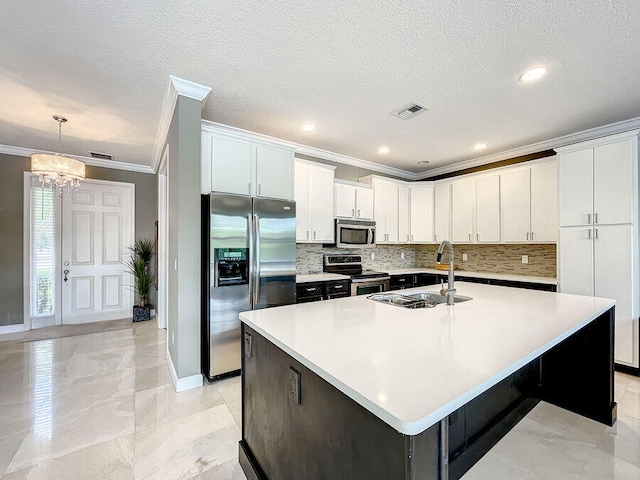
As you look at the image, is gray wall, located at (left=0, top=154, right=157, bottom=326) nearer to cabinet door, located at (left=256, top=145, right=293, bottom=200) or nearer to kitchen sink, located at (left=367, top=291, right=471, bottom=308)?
cabinet door, located at (left=256, top=145, right=293, bottom=200)

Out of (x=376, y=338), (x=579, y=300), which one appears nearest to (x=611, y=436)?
(x=579, y=300)

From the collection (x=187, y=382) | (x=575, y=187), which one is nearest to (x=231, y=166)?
(x=187, y=382)

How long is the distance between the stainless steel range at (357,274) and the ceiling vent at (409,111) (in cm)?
199

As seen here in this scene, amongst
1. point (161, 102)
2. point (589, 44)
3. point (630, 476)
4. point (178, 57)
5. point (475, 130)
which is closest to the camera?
point (630, 476)

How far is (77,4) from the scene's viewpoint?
1660 millimetres

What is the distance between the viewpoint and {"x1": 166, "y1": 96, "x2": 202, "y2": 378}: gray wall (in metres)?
2.52

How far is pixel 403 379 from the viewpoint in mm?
872

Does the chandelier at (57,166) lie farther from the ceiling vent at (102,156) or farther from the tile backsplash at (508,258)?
the tile backsplash at (508,258)

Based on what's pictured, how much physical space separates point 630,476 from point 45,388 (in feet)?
13.7

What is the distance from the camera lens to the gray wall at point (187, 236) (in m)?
2.52

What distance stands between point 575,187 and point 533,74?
1604 mm

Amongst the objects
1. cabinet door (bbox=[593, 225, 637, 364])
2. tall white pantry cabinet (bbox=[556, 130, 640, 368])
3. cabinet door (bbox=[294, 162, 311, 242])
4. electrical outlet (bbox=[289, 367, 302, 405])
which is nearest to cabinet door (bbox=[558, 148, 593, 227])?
tall white pantry cabinet (bbox=[556, 130, 640, 368])

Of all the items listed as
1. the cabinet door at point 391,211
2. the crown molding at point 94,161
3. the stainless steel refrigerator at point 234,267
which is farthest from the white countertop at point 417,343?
the crown molding at point 94,161

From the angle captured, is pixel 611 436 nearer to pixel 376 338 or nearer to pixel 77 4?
pixel 376 338
